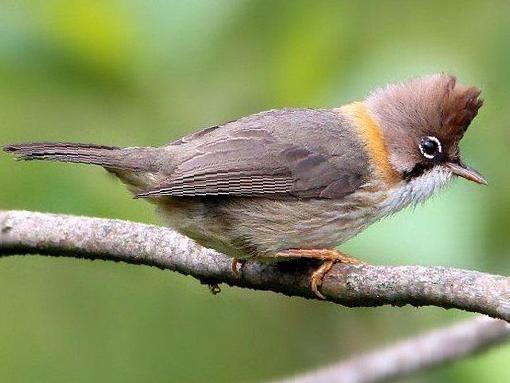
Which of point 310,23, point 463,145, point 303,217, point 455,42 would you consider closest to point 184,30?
point 310,23

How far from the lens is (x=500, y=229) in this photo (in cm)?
463

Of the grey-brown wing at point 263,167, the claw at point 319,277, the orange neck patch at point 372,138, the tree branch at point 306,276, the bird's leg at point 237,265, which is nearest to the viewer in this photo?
the tree branch at point 306,276

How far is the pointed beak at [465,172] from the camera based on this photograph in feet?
15.9

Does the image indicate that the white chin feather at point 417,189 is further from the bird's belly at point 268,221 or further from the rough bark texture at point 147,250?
the rough bark texture at point 147,250

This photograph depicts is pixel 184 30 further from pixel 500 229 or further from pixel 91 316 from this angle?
pixel 91 316

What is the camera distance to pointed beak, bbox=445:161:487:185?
15.9 feet

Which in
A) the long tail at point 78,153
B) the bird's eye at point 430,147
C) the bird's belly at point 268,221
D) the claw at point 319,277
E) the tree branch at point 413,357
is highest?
the bird's eye at point 430,147

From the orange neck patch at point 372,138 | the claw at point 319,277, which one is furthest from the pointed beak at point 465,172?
the claw at point 319,277

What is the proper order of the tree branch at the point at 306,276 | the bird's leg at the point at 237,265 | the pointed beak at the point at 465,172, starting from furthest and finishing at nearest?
the pointed beak at the point at 465,172
the bird's leg at the point at 237,265
the tree branch at the point at 306,276

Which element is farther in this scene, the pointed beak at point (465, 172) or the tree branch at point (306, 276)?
the pointed beak at point (465, 172)

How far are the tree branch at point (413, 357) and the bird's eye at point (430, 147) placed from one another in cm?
86

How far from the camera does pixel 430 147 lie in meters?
5.29

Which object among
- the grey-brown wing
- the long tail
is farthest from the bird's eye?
the long tail

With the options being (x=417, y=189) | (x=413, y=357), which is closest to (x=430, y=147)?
(x=417, y=189)
